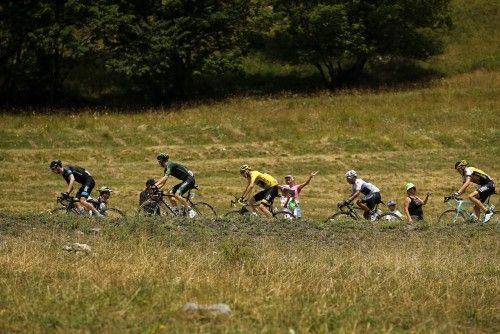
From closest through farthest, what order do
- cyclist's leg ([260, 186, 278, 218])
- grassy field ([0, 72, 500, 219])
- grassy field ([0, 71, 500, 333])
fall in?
grassy field ([0, 71, 500, 333])
cyclist's leg ([260, 186, 278, 218])
grassy field ([0, 72, 500, 219])

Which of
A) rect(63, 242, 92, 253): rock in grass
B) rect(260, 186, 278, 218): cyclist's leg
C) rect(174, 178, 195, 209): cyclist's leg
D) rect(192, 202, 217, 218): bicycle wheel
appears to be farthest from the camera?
rect(192, 202, 217, 218): bicycle wheel

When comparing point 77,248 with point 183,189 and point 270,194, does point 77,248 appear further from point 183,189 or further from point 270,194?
point 270,194

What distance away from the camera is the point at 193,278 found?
390 inches

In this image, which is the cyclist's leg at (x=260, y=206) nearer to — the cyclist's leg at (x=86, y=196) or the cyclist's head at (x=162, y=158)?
the cyclist's head at (x=162, y=158)

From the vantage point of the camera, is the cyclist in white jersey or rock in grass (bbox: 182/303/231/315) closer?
rock in grass (bbox: 182/303/231/315)

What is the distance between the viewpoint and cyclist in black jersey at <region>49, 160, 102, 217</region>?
20344mm

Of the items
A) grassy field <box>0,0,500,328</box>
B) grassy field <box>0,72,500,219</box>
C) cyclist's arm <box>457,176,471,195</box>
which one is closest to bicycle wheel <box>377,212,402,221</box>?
grassy field <box>0,0,500,328</box>

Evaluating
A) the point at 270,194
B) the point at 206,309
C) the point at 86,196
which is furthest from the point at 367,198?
the point at 206,309

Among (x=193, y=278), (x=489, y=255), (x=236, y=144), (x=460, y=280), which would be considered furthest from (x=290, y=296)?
(x=236, y=144)

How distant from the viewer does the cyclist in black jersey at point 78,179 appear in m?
20.3

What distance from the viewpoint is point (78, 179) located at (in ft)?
69.6

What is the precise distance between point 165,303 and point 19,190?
19738 millimetres

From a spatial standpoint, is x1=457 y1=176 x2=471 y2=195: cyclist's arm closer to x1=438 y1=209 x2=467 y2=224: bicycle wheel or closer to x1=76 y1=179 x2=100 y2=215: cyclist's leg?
x1=438 y1=209 x2=467 y2=224: bicycle wheel

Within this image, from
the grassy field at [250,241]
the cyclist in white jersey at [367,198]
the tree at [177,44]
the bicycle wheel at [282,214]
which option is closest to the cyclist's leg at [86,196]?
the grassy field at [250,241]
